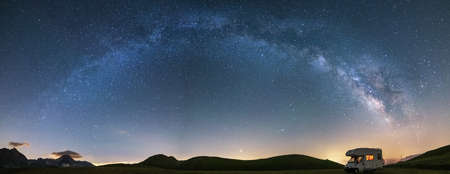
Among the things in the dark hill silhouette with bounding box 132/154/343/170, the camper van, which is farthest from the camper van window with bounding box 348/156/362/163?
the dark hill silhouette with bounding box 132/154/343/170

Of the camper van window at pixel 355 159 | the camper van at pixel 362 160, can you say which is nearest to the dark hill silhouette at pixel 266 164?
the camper van at pixel 362 160

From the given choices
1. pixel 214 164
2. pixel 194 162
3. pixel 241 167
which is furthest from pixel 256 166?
pixel 194 162

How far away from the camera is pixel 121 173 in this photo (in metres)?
49.3

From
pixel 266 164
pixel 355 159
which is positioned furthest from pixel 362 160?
pixel 266 164

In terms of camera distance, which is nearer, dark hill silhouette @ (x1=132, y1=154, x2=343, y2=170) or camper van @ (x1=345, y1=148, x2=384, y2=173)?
camper van @ (x1=345, y1=148, x2=384, y2=173)

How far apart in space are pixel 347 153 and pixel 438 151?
11069cm

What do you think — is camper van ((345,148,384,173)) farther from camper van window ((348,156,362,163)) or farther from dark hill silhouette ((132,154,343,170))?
dark hill silhouette ((132,154,343,170))

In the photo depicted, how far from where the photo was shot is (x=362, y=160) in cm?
4047

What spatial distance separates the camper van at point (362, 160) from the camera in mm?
40219

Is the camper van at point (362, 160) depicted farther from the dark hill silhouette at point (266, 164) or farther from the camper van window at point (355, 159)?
the dark hill silhouette at point (266, 164)

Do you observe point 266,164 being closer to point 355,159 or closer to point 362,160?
point 355,159

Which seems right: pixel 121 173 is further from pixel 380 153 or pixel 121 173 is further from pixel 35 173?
pixel 380 153

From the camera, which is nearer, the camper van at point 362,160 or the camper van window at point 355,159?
the camper van at point 362,160

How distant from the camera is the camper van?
40.2 metres
